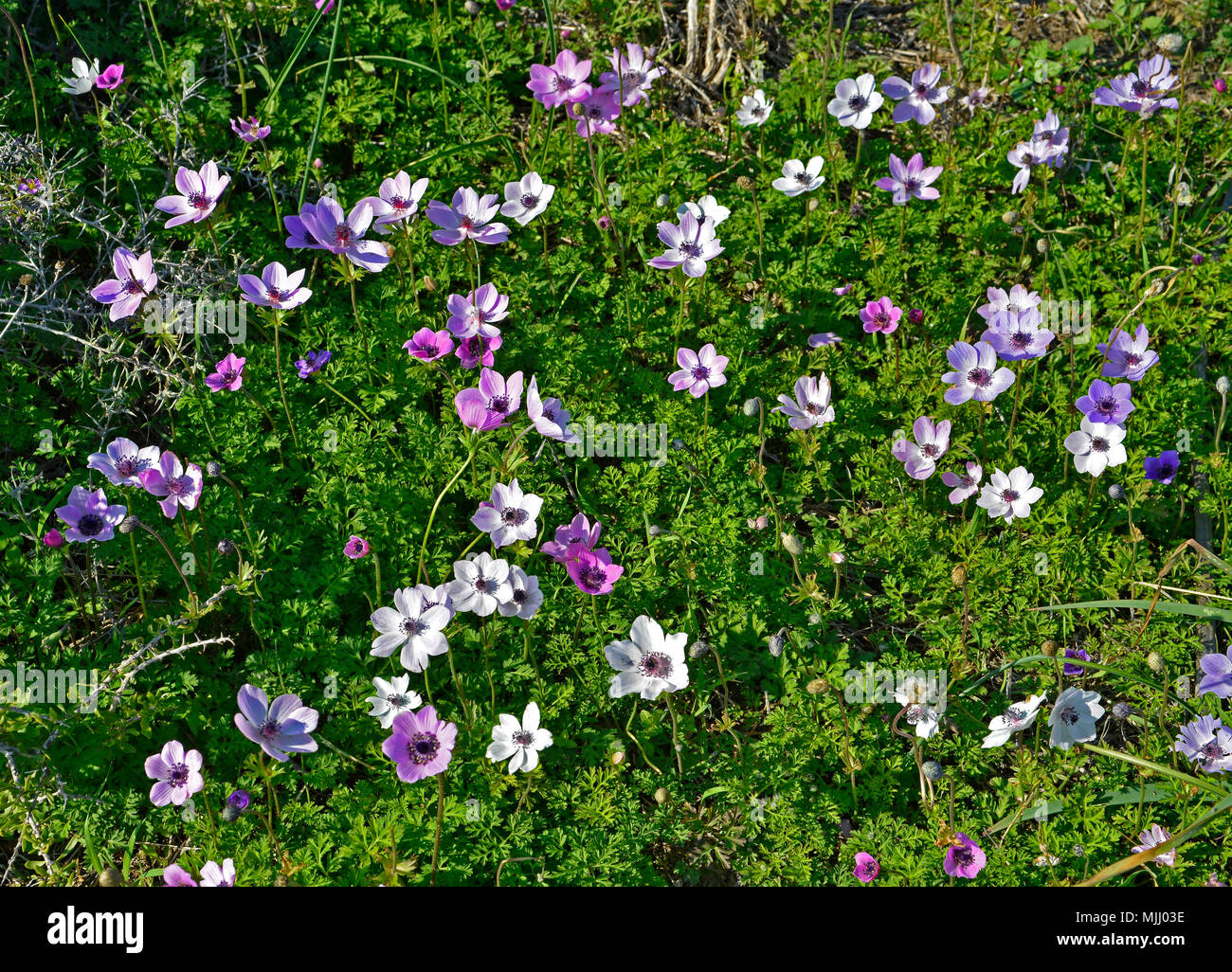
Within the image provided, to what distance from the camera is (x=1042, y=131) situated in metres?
4.42

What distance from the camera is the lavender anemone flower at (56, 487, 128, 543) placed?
3.26 m

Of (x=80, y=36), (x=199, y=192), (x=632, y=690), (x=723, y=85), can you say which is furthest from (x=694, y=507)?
(x=80, y=36)

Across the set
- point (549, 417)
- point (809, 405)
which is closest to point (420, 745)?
point (549, 417)

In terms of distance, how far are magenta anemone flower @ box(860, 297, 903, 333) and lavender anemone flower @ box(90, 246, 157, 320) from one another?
2576 mm

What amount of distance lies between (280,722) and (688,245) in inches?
90.5

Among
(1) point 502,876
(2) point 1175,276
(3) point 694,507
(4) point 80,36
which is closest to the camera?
(1) point 502,876

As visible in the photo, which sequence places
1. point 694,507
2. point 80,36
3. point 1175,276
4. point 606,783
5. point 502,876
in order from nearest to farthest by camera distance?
point 502,876 < point 606,783 < point 694,507 < point 1175,276 < point 80,36

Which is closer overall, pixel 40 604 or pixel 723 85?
pixel 40 604

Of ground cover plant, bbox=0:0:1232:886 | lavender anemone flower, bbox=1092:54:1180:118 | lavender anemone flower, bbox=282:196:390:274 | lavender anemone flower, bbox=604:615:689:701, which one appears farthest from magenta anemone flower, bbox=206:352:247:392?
lavender anemone flower, bbox=1092:54:1180:118

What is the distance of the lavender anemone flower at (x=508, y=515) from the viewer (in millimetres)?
3254

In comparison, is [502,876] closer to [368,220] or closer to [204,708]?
[204,708]

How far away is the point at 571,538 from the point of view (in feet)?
10.8

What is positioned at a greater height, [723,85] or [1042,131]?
[723,85]

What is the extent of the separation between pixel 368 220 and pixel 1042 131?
285cm
